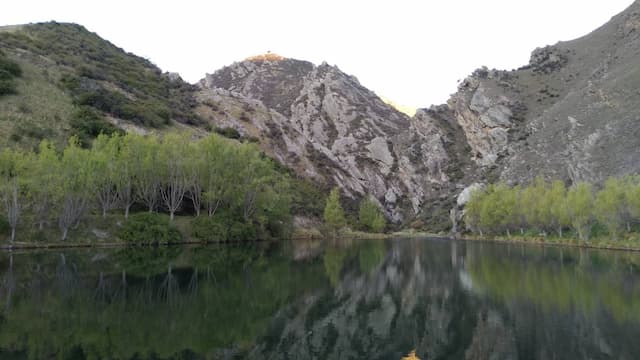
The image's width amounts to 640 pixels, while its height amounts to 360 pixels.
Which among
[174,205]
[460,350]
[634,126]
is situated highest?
[634,126]

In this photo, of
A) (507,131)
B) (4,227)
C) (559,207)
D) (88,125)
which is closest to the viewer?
(4,227)

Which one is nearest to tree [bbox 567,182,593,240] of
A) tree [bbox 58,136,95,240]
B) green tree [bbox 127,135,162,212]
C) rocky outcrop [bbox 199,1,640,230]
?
rocky outcrop [bbox 199,1,640,230]

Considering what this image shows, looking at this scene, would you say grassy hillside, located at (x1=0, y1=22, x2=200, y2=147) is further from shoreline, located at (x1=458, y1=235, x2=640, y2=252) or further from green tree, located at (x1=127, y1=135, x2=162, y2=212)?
shoreline, located at (x1=458, y1=235, x2=640, y2=252)

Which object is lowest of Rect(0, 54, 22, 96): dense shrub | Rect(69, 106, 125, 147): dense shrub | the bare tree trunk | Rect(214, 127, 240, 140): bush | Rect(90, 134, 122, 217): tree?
the bare tree trunk

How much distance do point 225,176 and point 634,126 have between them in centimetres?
8127

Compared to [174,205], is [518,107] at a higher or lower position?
higher

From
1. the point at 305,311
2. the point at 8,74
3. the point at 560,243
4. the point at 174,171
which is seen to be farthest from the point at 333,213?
the point at 305,311

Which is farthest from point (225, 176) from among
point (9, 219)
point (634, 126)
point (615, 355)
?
point (634, 126)

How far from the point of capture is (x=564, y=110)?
5325 inches

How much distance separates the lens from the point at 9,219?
6019 cm

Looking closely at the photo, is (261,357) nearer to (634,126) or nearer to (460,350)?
(460,350)

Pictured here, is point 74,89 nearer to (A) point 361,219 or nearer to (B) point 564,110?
(A) point 361,219

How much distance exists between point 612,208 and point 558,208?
1339 centimetres

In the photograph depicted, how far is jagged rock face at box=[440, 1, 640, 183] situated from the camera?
108750 mm
